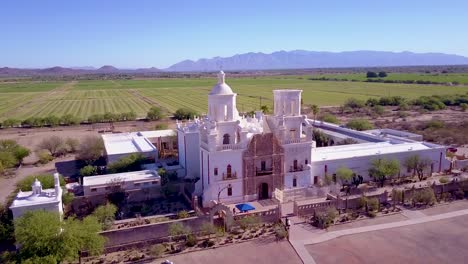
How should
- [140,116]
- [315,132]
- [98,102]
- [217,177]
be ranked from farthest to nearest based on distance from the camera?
[98,102] → [140,116] → [315,132] → [217,177]

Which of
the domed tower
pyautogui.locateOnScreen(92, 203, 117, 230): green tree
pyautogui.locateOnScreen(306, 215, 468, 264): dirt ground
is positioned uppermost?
the domed tower

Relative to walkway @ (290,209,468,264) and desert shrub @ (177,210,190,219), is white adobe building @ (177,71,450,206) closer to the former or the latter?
desert shrub @ (177,210,190,219)

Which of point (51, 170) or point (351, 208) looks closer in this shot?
point (351, 208)

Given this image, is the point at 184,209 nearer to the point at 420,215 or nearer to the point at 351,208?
the point at 351,208

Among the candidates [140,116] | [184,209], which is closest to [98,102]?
[140,116]

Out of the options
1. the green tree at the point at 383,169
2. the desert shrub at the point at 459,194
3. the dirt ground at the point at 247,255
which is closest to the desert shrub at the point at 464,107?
the green tree at the point at 383,169

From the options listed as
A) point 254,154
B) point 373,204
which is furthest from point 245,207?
point 373,204

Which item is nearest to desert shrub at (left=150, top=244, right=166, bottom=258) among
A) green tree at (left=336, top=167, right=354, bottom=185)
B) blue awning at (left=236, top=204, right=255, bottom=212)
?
blue awning at (left=236, top=204, right=255, bottom=212)
